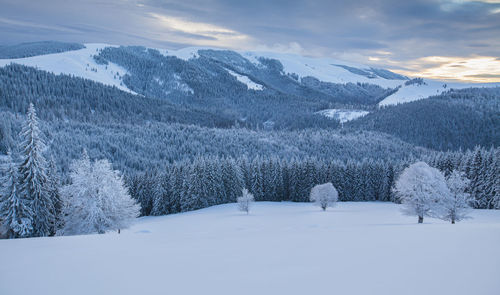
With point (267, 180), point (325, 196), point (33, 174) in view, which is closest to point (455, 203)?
point (325, 196)

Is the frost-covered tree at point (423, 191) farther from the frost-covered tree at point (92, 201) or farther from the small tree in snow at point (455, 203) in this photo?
the frost-covered tree at point (92, 201)

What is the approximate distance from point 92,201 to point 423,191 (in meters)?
40.6

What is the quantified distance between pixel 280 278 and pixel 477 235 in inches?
582

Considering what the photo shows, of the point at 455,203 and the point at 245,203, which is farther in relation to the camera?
the point at 245,203

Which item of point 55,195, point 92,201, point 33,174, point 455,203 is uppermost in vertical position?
point 455,203

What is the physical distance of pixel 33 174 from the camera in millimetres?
32594

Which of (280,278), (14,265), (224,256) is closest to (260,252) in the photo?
(224,256)

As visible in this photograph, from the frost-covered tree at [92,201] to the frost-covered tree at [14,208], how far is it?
5252mm

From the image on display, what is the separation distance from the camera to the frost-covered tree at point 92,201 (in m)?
36.5

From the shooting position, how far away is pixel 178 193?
81.6 metres

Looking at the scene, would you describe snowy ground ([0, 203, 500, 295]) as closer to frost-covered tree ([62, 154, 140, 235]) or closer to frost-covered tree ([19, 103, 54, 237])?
frost-covered tree ([19, 103, 54, 237])

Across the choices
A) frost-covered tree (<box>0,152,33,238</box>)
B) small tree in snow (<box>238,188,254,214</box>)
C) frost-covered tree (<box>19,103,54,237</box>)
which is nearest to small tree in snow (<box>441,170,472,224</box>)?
small tree in snow (<box>238,188,254,214</box>)

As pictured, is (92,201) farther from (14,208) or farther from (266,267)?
(266,267)

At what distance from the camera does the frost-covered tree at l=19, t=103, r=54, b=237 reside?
32.3 metres
